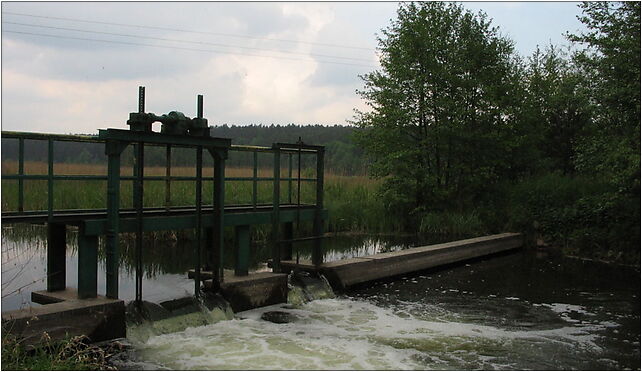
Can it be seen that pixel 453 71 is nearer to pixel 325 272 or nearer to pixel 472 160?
pixel 472 160

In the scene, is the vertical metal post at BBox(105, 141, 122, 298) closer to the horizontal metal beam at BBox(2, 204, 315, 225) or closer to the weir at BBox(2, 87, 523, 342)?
the weir at BBox(2, 87, 523, 342)

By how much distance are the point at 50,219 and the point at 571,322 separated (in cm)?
700

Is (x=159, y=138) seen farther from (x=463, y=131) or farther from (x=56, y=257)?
(x=463, y=131)

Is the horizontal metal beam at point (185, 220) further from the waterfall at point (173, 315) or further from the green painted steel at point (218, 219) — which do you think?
the waterfall at point (173, 315)

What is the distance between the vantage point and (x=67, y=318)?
6.97m

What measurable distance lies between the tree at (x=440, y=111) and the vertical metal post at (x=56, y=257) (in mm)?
12421

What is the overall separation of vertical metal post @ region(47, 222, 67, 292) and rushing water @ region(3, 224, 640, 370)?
1.41 meters

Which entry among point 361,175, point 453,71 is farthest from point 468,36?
point 361,175

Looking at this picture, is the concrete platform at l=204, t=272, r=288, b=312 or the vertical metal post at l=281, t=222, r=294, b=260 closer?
the concrete platform at l=204, t=272, r=288, b=312

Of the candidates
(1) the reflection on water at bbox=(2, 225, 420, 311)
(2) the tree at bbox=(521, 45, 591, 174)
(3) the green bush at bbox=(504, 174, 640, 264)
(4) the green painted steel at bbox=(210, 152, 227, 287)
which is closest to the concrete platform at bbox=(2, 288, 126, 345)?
(1) the reflection on water at bbox=(2, 225, 420, 311)

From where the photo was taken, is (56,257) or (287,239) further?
(287,239)

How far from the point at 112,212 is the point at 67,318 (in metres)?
1.35

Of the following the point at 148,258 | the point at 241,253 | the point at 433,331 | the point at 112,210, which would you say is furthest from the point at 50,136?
the point at 148,258

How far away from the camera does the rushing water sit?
692cm
